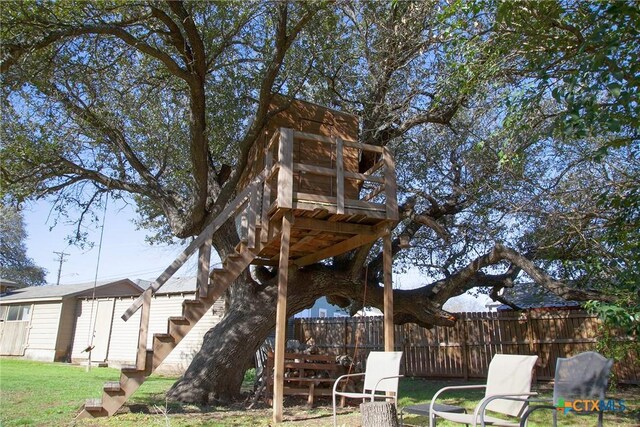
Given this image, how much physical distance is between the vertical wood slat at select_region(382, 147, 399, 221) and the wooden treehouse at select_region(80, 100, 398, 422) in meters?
0.02

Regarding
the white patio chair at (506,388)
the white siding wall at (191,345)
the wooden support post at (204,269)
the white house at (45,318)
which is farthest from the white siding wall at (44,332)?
the white patio chair at (506,388)

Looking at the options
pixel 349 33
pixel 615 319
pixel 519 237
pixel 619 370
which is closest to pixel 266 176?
pixel 349 33

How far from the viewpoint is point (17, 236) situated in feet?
131

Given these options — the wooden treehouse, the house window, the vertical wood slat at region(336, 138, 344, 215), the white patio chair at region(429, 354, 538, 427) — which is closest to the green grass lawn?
the wooden treehouse

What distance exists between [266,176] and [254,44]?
12.8ft

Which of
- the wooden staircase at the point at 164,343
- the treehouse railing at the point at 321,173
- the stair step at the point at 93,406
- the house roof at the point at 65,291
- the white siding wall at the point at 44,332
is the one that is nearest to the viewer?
the stair step at the point at 93,406

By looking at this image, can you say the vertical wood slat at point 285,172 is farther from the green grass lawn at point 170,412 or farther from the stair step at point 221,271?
the green grass lawn at point 170,412

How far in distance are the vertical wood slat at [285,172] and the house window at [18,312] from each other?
21967 millimetres

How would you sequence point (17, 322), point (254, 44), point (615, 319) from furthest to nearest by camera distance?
point (17, 322), point (254, 44), point (615, 319)

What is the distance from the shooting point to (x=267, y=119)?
8.96 meters

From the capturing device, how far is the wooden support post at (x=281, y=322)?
6.40 metres

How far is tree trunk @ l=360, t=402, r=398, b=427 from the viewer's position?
14.3 ft

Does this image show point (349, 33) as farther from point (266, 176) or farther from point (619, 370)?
point (619, 370)

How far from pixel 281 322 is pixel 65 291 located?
19843mm
